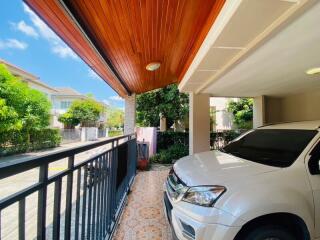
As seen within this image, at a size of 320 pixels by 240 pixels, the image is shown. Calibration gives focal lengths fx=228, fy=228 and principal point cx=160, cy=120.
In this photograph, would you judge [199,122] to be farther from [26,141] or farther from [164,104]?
[26,141]

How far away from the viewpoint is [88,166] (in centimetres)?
196

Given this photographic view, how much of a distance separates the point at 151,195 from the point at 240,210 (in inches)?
113

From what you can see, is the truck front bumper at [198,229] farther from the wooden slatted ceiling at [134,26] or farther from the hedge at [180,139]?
the hedge at [180,139]

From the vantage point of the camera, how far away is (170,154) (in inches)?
333

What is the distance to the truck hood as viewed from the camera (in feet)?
6.66

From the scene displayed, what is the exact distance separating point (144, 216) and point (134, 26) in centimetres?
266

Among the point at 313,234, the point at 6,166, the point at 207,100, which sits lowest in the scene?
the point at 313,234

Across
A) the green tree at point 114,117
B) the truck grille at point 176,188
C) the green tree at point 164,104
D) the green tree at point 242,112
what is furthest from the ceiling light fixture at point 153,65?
the green tree at point 114,117

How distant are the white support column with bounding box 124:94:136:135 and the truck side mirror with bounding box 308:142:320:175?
225 inches

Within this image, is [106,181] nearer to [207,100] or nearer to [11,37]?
[207,100]

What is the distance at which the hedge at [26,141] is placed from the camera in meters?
11.0

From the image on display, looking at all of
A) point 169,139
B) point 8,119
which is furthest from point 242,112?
point 8,119

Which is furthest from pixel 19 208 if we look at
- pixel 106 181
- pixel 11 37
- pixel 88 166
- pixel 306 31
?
pixel 11 37

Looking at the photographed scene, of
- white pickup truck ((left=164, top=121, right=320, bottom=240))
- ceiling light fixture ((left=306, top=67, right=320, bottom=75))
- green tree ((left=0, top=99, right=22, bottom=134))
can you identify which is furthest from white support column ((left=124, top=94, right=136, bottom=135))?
green tree ((left=0, top=99, right=22, bottom=134))
